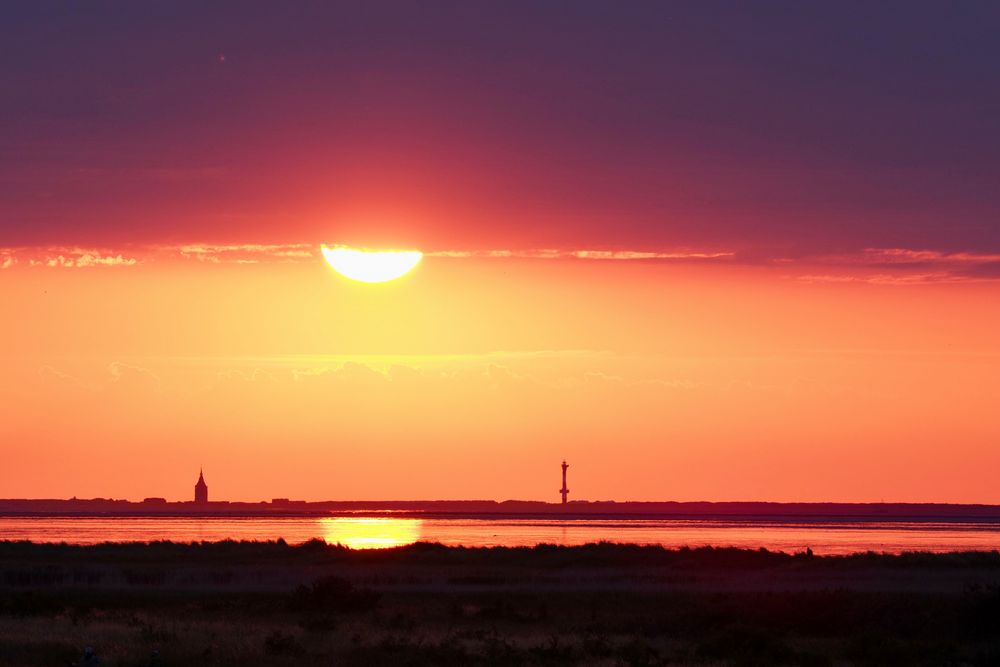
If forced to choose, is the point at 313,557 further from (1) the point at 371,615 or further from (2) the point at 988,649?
(2) the point at 988,649

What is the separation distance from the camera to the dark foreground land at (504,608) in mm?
38594

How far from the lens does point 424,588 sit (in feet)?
198

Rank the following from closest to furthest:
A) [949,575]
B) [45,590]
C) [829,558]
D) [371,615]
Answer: [371,615]
[45,590]
[949,575]
[829,558]

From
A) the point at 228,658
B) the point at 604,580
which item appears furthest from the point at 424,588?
the point at 228,658

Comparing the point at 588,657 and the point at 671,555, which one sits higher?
the point at 671,555

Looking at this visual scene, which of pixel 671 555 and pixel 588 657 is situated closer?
pixel 588 657

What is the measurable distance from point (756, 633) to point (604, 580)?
75.1ft

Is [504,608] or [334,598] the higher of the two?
[334,598]

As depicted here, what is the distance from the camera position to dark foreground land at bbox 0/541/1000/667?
38.6 meters

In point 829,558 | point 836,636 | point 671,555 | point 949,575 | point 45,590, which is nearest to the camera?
point 836,636

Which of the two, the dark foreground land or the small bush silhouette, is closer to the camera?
the dark foreground land

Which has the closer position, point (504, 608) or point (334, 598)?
point (334, 598)

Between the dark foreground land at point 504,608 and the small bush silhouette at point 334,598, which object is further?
the small bush silhouette at point 334,598

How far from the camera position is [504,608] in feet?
167
